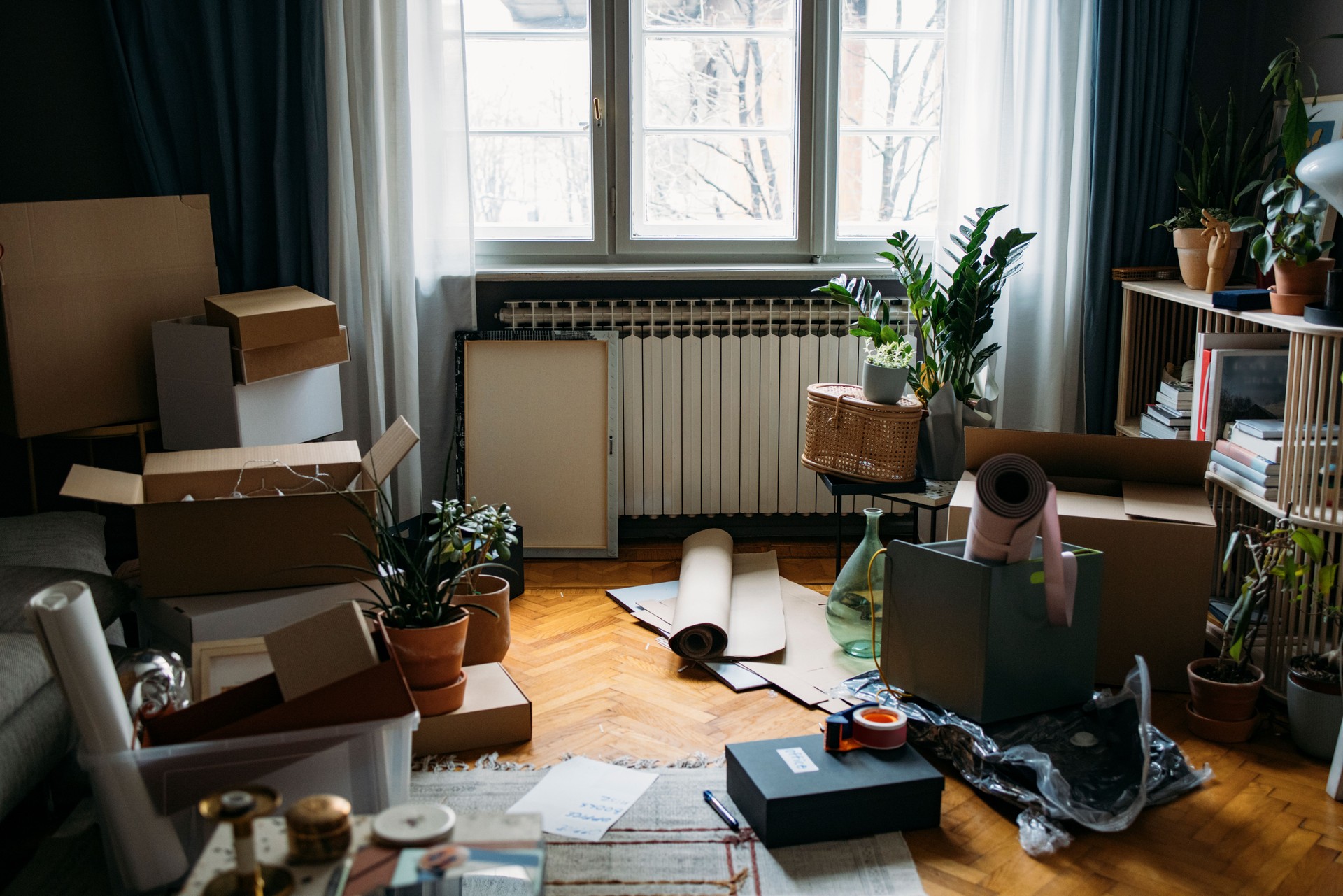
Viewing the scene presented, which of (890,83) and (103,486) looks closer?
(103,486)

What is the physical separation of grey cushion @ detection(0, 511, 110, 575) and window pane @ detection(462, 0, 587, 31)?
1847 mm

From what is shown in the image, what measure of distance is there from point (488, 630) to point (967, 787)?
3.64ft

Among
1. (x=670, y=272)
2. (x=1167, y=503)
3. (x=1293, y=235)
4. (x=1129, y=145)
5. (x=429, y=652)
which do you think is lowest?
(x=429, y=652)

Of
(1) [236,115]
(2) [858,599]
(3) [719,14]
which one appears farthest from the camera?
(3) [719,14]

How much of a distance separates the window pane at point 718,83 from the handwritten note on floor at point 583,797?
2.11m

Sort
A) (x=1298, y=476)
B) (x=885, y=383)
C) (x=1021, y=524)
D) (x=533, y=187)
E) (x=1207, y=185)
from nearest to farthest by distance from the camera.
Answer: (x=1021, y=524)
(x=1298, y=476)
(x=885, y=383)
(x=1207, y=185)
(x=533, y=187)

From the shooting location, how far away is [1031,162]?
11.0ft

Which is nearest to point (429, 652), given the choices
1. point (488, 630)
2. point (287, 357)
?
point (488, 630)

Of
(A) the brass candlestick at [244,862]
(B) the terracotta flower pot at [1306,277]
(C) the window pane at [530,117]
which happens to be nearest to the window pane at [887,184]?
(C) the window pane at [530,117]

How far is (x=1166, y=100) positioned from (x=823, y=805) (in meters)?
2.45

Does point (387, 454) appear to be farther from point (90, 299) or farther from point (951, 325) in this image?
point (951, 325)

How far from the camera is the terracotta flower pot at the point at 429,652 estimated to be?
2.25 m

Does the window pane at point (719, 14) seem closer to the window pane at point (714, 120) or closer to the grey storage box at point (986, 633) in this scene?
the window pane at point (714, 120)

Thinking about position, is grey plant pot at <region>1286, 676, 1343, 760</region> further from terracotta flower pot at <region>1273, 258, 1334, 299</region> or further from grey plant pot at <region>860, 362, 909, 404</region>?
grey plant pot at <region>860, 362, 909, 404</region>
